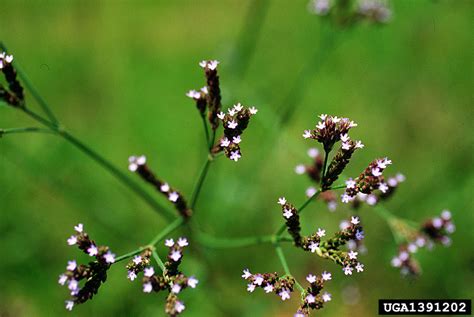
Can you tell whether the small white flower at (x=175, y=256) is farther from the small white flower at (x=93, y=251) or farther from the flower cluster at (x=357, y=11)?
the flower cluster at (x=357, y=11)

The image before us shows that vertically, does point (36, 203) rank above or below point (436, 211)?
below

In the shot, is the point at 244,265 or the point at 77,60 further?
the point at 77,60

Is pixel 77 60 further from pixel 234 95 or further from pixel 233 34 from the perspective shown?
pixel 234 95

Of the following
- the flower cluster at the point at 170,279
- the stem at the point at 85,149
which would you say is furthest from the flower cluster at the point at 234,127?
the stem at the point at 85,149

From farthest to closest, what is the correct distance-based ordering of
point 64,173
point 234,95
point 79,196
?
point 64,173
point 79,196
point 234,95

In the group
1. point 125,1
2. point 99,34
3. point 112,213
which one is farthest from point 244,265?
point 125,1

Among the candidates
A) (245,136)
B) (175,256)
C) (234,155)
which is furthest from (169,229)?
(245,136)

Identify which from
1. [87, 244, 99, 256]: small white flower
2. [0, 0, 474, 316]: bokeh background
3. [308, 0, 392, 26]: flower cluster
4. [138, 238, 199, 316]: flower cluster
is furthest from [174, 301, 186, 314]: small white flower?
[308, 0, 392, 26]: flower cluster
